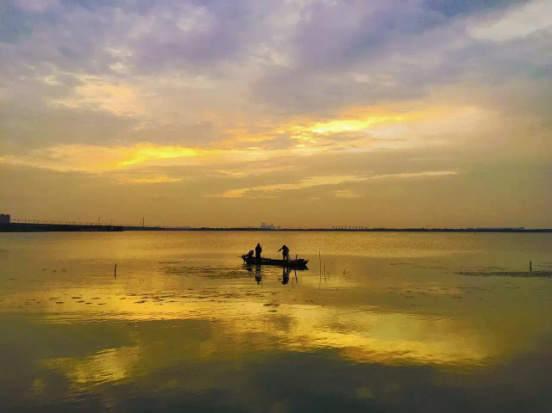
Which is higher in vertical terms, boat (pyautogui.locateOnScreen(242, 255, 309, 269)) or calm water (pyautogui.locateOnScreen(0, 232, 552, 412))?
boat (pyautogui.locateOnScreen(242, 255, 309, 269))

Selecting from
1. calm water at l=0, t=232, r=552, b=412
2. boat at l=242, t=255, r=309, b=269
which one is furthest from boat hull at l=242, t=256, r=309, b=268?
calm water at l=0, t=232, r=552, b=412

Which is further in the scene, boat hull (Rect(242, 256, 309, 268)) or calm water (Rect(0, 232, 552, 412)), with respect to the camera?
boat hull (Rect(242, 256, 309, 268))

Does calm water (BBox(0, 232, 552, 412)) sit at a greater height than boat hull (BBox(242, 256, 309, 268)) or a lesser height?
lesser

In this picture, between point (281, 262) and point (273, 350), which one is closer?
point (273, 350)

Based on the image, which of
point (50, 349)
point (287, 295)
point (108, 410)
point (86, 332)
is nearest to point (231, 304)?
point (287, 295)

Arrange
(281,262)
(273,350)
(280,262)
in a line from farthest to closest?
(280,262)
(281,262)
(273,350)

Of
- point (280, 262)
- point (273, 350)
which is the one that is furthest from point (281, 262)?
point (273, 350)

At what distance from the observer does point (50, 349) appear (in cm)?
1616

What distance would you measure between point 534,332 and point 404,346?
694cm

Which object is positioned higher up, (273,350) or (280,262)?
(280,262)

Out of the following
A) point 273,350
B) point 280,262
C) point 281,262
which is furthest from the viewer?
point 280,262

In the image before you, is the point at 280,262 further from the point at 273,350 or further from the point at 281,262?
the point at 273,350

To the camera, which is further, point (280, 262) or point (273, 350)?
point (280, 262)

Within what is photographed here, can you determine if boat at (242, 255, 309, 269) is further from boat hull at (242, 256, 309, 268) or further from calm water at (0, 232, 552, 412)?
calm water at (0, 232, 552, 412)
